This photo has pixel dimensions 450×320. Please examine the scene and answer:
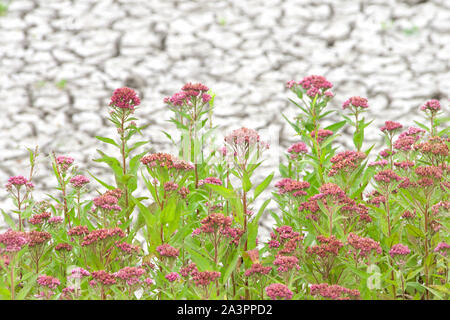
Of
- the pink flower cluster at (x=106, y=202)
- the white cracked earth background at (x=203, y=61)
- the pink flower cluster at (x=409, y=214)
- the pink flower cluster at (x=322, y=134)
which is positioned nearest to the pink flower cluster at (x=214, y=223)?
the pink flower cluster at (x=106, y=202)

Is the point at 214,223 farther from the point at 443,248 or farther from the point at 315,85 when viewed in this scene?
the point at 315,85

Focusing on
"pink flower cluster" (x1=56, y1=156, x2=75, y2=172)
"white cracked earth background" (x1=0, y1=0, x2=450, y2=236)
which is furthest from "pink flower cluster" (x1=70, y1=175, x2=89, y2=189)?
"white cracked earth background" (x1=0, y1=0, x2=450, y2=236)

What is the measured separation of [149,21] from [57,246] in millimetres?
6921

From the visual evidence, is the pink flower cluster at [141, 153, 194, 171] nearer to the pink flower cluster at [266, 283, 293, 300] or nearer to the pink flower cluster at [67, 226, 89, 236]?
the pink flower cluster at [67, 226, 89, 236]

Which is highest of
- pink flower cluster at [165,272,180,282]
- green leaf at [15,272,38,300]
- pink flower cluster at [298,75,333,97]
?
pink flower cluster at [298,75,333,97]

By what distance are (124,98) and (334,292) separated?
92 cm

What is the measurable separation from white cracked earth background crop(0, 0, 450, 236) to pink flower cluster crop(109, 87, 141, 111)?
3.36 m

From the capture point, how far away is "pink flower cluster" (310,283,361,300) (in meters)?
1.23

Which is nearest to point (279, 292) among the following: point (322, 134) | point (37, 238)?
point (37, 238)

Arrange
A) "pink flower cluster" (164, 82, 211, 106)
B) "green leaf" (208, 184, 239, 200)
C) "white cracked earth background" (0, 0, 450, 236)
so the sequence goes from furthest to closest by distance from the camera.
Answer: "white cracked earth background" (0, 0, 450, 236), "pink flower cluster" (164, 82, 211, 106), "green leaf" (208, 184, 239, 200)

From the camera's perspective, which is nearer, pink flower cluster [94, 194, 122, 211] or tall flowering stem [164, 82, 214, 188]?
pink flower cluster [94, 194, 122, 211]

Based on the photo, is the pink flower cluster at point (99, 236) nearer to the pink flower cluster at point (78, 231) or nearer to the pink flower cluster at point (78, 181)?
the pink flower cluster at point (78, 231)
